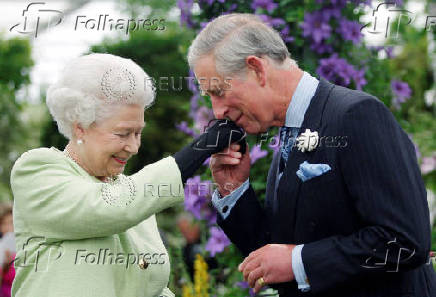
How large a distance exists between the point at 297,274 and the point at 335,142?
1.49ft

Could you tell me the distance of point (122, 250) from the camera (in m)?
2.27

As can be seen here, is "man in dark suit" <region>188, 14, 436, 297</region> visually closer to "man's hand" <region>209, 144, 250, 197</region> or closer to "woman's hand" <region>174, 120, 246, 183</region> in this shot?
"man's hand" <region>209, 144, 250, 197</region>

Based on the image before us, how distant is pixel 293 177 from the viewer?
2143mm

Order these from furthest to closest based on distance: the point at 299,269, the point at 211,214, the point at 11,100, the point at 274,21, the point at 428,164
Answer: the point at 11,100 → the point at 428,164 → the point at 211,214 → the point at 274,21 → the point at 299,269

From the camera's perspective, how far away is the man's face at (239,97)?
226cm

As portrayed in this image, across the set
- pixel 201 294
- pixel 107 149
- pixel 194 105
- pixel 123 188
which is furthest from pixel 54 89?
pixel 201 294

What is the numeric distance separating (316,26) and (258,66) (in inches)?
57.8

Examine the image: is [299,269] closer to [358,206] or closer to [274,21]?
[358,206]

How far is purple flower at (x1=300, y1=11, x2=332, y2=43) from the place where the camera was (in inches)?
138

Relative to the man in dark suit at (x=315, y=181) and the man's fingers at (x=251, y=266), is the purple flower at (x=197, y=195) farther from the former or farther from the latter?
the man's fingers at (x=251, y=266)

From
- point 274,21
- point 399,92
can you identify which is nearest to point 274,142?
point 274,21

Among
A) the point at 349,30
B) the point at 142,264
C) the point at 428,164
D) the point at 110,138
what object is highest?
the point at 349,30

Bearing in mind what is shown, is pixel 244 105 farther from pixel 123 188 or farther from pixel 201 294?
pixel 201 294

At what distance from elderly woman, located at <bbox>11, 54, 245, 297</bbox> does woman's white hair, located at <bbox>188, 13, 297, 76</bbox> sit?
0.75 ft
